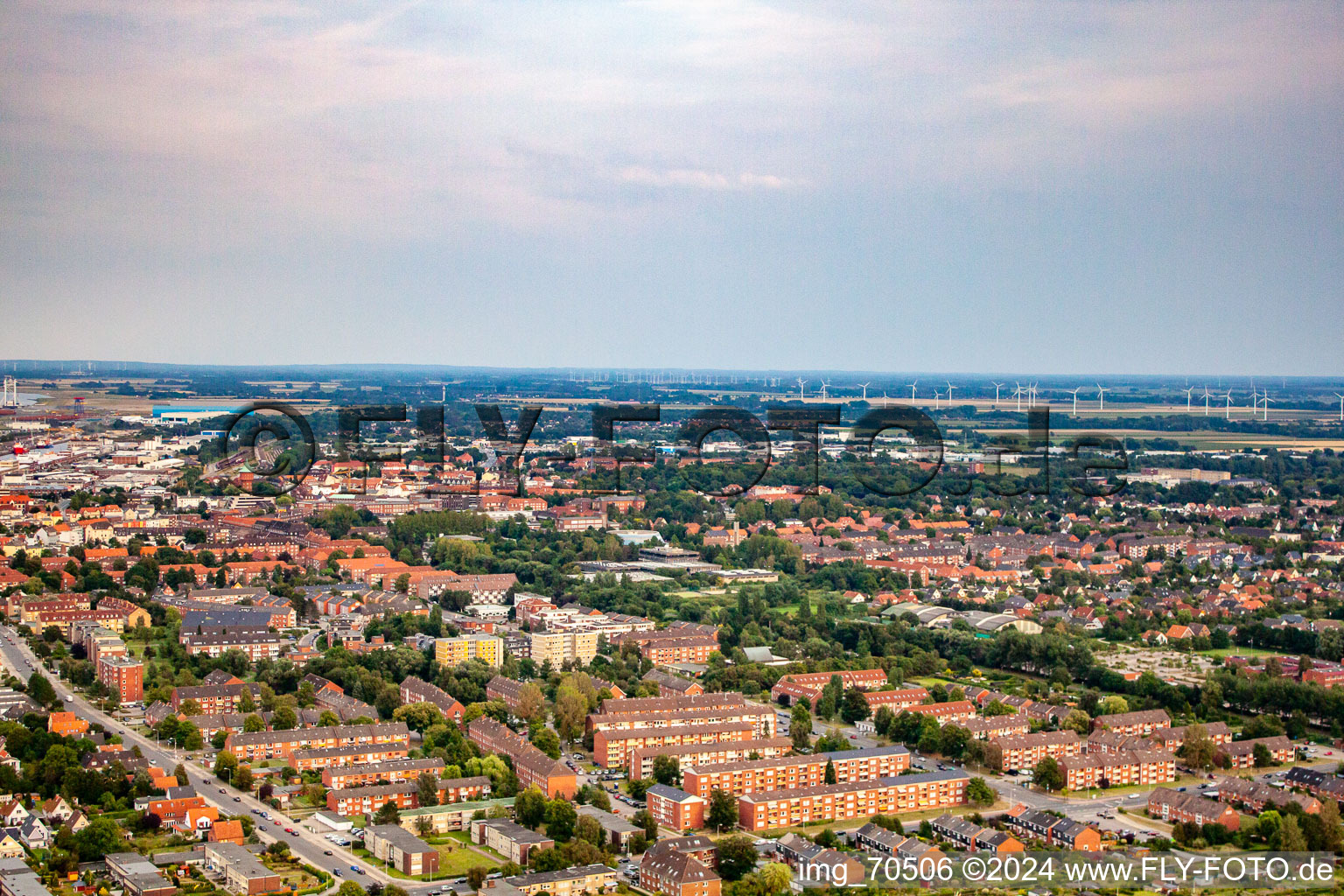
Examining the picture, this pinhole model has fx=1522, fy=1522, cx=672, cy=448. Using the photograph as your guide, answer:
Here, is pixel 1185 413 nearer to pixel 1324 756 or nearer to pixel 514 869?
pixel 1324 756

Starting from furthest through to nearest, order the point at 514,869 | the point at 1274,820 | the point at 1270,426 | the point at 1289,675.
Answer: the point at 1270,426 → the point at 1289,675 → the point at 1274,820 → the point at 514,869

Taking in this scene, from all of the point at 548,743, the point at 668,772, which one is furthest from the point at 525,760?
the point at 668,772

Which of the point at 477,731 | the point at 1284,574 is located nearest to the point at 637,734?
the point at 477,731

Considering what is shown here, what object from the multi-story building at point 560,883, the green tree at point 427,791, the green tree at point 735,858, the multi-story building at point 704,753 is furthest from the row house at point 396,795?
the green tree at point 735,858

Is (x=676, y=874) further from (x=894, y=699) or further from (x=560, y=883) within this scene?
(x=894, y=699)

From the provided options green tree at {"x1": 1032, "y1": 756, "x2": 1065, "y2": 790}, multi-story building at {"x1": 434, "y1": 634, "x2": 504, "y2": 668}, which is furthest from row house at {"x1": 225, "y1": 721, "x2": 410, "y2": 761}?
green tree at {"x1": 1032, "y1": 756, "x2": 1065, "y2": 790}
